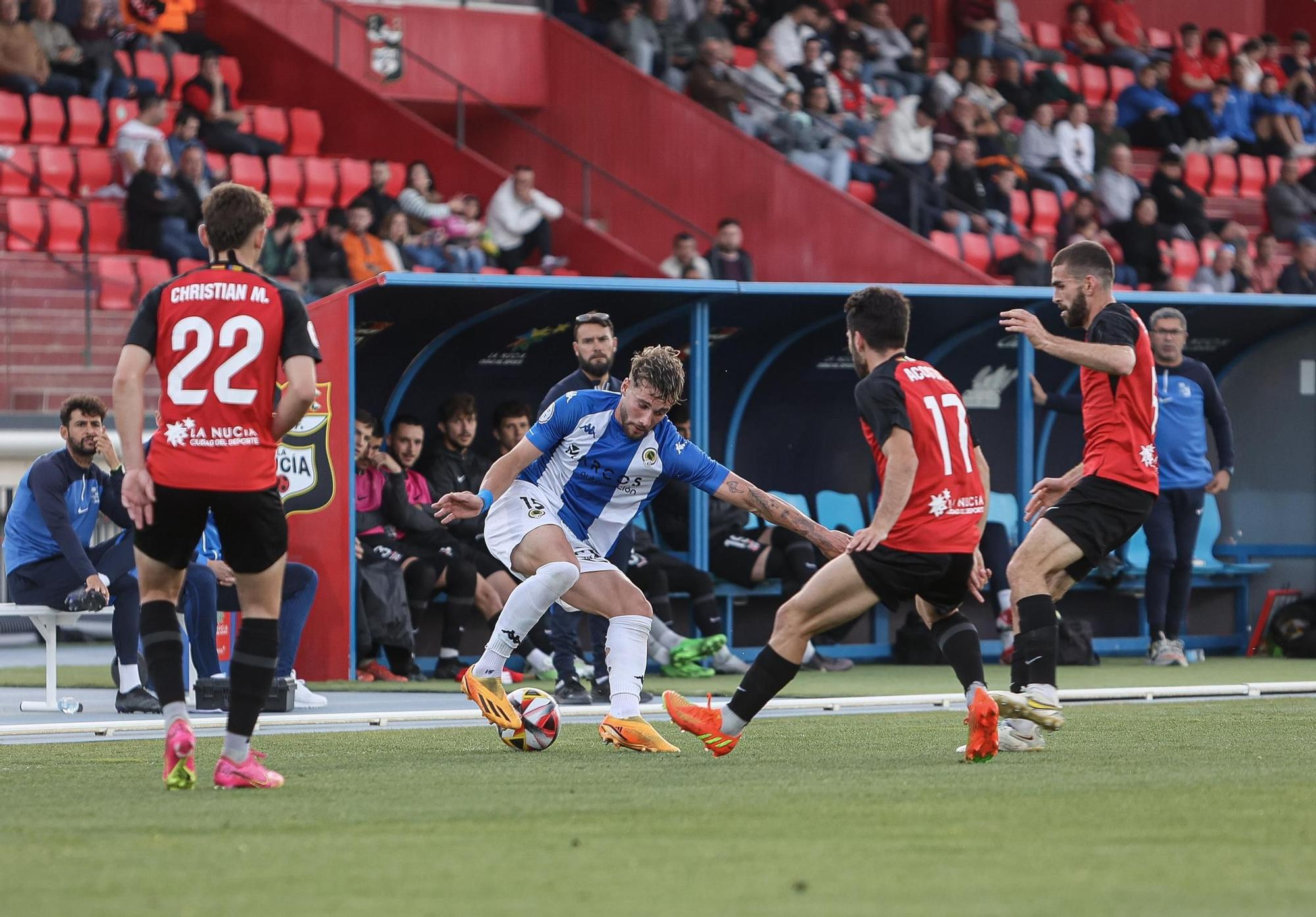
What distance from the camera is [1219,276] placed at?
20.6m

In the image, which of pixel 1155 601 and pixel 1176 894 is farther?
pixel 1155 601

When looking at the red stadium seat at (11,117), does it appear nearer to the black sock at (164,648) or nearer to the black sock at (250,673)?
the black sock at (164,648)

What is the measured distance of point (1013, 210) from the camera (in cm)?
2084

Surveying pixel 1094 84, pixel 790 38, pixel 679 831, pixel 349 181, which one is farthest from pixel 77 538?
pixel 1094 84

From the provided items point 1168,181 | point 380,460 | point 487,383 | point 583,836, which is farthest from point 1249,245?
point 583,836

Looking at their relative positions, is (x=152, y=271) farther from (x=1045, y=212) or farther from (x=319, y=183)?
(x=1045, y=212)

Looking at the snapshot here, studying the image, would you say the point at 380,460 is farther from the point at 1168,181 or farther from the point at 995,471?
the point at 1168,181

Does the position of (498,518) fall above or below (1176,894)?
above

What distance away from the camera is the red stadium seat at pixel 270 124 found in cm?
1889

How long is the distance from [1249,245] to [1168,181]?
4.55ft

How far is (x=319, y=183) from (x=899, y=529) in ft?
41.9

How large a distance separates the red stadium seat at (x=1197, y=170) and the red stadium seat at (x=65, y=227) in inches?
528

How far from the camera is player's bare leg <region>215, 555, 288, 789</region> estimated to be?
609 cm

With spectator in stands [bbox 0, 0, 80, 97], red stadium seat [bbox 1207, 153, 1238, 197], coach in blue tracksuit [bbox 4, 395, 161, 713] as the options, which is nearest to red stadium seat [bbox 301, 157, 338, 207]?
spectator in stands [bbox 0, 0, 80, 97]
